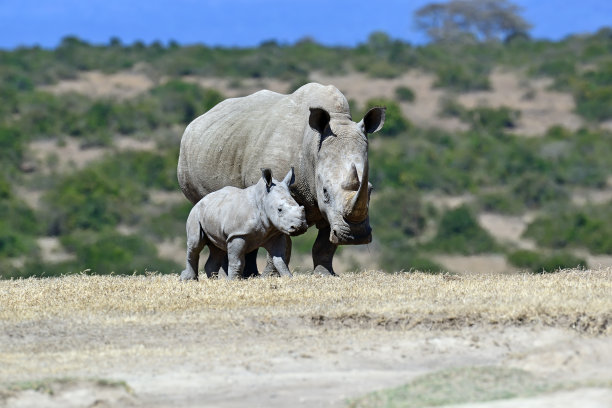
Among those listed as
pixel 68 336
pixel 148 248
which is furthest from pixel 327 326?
pixel 148 248

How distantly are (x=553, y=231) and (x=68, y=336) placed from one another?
26.5 m

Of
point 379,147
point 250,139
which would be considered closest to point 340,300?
point 250,139

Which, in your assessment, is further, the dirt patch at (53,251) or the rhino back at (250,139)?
the dirt patch at (53,251)

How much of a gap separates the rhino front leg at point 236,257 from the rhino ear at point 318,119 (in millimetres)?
1340

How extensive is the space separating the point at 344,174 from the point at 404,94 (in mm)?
45480

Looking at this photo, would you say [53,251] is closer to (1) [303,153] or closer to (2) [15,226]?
(2) [15,226]

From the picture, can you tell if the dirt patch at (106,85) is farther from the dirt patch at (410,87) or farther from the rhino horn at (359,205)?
the rhino horn at (359,205)

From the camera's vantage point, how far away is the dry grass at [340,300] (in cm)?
1059

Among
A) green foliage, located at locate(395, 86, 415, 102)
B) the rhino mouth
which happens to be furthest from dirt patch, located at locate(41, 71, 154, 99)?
the rhino mouth

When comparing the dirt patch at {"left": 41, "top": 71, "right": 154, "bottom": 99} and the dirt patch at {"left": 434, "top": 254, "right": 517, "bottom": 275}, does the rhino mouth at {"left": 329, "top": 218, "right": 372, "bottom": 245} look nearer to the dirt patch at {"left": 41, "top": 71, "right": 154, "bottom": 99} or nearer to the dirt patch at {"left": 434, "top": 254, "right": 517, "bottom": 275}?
the dirt patch at {"left": 434, "top": 254, "right": 517, "bottom": 275}

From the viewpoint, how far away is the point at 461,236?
35.5 m

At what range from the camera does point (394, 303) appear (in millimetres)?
11336

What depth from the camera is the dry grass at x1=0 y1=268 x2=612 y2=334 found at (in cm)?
1059

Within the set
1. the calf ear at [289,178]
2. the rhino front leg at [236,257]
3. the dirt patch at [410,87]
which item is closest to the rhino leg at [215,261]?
the rhino front leg at [236,257]
